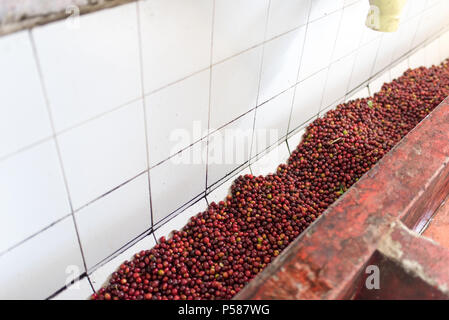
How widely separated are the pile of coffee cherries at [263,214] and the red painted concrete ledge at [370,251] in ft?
2.23

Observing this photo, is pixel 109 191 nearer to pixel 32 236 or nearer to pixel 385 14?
pixel 32 236

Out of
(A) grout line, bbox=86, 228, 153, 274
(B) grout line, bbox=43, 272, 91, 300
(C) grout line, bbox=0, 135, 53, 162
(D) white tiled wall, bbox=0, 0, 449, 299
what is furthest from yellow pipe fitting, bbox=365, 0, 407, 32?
(B) grout line, bbox=43, 272, 91, 300

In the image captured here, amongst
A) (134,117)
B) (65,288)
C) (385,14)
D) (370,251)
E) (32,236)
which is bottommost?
(65,288)

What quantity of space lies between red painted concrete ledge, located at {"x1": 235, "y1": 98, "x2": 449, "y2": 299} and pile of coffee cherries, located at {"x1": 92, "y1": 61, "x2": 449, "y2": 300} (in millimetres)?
679

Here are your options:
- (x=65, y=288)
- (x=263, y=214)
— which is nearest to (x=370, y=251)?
(x=263, y=214)

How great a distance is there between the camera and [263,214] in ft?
7.48

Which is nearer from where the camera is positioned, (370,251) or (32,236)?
(370,251)

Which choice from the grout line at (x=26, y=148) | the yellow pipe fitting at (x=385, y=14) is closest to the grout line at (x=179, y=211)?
the grout line at (x=26, y=148)

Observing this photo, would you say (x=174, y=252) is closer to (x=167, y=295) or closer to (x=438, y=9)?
(x=167, y=295)

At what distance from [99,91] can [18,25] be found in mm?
365

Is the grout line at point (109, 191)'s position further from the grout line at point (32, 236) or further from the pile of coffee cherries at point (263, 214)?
the pile of coffee cherries at point (263, 214)

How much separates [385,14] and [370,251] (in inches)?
54.6

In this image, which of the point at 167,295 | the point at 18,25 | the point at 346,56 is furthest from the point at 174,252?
the point at 346,56

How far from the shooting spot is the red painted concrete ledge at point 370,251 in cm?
127
